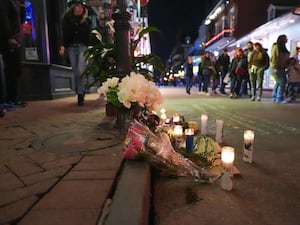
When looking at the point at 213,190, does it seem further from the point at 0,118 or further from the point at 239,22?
the point at 239,22

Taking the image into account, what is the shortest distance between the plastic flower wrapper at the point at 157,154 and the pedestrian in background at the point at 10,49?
400cm

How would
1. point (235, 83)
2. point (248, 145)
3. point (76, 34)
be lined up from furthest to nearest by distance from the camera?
point (235, 83)
point (76, 34)
point (248, 145)

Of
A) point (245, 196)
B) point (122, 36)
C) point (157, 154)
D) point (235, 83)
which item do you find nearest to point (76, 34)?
point (122, 36)

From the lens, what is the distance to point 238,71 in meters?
9.05

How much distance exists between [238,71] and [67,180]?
8.57 meters

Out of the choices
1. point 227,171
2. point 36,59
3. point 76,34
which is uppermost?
point 76,34

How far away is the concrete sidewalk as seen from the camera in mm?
1123

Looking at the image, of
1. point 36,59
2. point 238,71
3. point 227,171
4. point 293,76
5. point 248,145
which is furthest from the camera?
point 238,71

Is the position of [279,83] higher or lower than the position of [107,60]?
lower

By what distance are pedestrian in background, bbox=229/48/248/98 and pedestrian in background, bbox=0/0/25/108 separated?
22.7ft

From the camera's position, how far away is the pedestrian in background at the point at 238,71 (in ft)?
29.7

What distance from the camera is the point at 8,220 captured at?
1099 millimetres

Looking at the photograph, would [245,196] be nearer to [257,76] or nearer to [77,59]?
[77,59]

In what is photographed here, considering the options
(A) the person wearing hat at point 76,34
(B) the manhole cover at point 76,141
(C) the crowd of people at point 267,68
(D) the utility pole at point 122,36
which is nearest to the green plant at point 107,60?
(D) the utility pole at point 122,36
